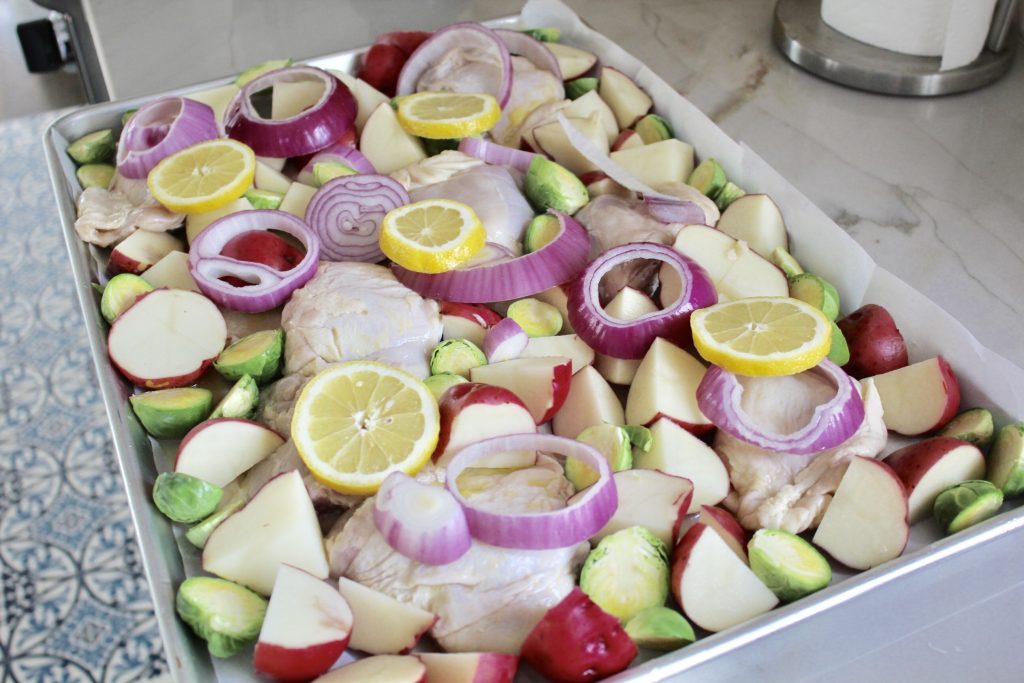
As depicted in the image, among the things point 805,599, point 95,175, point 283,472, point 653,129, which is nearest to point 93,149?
point 95,175

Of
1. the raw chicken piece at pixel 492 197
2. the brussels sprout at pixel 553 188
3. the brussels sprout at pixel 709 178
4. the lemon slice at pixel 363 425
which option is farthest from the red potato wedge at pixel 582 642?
the brussels sprout at pixel 709 178

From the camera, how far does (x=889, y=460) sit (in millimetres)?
1539

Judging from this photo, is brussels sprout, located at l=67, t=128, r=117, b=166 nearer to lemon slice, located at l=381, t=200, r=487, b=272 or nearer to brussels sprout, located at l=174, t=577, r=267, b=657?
lemon slice, located at l=381, t=200, r=487, b=272

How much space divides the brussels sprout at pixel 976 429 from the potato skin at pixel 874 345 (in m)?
0.16

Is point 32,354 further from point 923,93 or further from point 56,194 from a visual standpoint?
point 923,93

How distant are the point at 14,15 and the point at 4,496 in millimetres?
2020

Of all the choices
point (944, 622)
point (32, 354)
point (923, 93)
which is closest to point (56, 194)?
point (32, 354)

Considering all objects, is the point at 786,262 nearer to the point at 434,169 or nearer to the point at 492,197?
the point at 492,197

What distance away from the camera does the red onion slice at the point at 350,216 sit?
190cm

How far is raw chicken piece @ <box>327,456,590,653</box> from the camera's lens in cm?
131

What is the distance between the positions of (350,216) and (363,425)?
0.59 metres

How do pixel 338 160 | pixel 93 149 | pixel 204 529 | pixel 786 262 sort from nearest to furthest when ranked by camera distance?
pixel 204 529 < pixel 786 262 < pixel 338 160 < pixel 93 149

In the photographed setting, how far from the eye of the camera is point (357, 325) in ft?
5.46

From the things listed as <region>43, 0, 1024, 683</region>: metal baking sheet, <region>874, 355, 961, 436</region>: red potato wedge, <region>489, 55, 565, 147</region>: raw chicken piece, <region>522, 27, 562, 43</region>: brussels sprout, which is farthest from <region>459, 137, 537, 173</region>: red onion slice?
<region>874, 355, 961, 436</region>: red potato wedge
